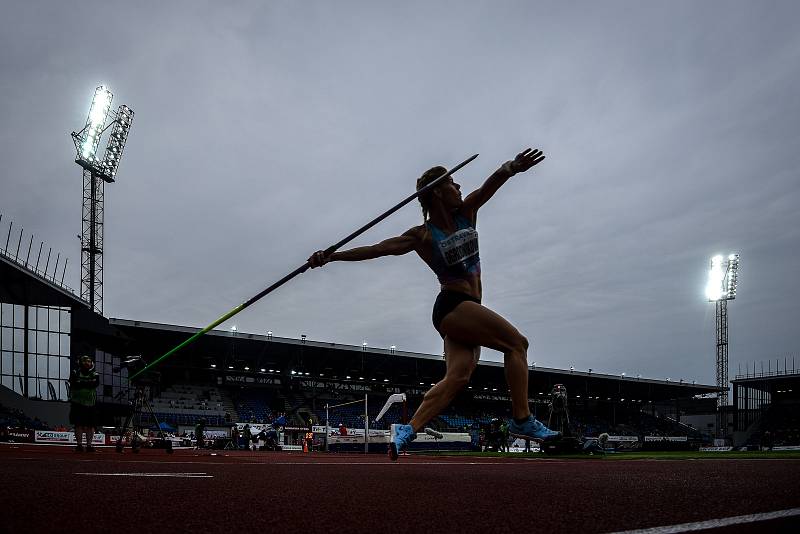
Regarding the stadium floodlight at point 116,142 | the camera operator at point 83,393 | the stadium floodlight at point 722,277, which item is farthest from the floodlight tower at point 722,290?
the camera operator at point 83,393

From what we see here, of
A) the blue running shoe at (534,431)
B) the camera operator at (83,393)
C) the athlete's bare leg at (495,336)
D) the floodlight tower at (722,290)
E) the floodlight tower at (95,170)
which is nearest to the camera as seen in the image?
the athlete's bare leg at (495,336)

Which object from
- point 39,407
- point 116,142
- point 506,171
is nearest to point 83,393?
point 506,171

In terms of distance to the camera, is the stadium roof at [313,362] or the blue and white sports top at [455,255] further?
the stadium roof at [313,362]

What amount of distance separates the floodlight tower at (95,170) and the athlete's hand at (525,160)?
129ft

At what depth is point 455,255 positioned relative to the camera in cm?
443

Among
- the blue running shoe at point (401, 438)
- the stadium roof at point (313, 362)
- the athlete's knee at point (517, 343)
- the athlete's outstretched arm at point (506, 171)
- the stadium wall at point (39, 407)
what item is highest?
the athlete's outstretched arm at point (506, 171)

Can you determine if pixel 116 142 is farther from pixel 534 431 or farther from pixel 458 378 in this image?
pixel 534 431

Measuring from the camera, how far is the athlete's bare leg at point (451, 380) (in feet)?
14.3

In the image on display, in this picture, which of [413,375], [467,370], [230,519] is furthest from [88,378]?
[413,375]

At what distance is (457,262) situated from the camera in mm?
4422

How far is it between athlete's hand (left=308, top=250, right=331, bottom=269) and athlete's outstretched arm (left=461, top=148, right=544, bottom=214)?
3.70ft

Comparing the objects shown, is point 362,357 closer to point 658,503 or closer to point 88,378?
point 88,378

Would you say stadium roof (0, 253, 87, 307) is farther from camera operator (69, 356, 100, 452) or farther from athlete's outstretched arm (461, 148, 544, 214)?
athlete's outstretched arm (461, 148, 544, 214)

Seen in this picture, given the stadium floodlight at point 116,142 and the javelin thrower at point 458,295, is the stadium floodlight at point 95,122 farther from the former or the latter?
the javelin thrower at point 458,295
